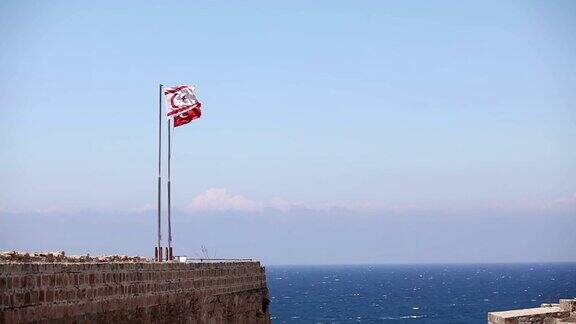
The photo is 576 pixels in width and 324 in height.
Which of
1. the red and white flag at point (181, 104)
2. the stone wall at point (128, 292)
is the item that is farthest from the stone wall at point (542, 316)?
the red and white flag at point (181, 104)

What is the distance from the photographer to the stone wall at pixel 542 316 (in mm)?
26344

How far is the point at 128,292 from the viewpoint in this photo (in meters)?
19.0

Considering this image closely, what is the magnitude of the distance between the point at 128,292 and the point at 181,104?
8.72 meters

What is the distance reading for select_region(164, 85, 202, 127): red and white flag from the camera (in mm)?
26484

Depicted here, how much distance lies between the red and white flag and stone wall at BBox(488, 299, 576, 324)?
35.5 feet

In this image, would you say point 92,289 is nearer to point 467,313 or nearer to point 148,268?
point 148,268

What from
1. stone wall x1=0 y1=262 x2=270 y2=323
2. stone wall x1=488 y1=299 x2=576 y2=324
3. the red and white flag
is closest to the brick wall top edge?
stone wall x1=0 y1=262 x2=270 y2=323

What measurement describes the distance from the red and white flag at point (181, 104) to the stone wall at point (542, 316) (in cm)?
1081

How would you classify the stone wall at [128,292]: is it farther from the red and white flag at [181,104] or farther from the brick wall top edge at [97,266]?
the red and white flag at [181,104]

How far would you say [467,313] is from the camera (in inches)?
4186

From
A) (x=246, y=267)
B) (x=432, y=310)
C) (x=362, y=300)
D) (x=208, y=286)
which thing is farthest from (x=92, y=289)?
(x=362, y=300)

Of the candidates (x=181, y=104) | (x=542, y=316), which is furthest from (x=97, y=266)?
(x=542, y=316)

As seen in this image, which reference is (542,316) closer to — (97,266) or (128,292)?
(128,292)

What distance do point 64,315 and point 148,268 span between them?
486cm
